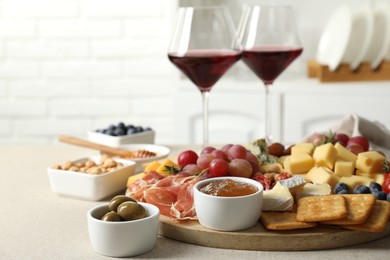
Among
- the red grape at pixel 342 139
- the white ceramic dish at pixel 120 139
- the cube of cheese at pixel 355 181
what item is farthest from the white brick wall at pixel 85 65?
the cube of cheese at pixel 355 181

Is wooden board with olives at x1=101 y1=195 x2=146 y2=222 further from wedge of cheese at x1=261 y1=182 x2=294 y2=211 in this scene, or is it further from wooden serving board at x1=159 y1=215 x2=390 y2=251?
wedge of cheese at x1=261 y1=182 x2=294 y2=211

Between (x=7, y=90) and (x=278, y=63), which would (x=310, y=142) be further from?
(x=7, y=90)

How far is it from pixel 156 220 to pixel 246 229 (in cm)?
15

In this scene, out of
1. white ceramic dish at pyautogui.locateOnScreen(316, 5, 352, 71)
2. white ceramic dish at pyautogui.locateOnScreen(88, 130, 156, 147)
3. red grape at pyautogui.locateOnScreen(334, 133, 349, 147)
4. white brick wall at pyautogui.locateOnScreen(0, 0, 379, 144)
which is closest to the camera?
red grape at pyautogui.locateOnScreen(334, 133, 349, 147)

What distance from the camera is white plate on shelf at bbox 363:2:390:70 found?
2738 millimetres

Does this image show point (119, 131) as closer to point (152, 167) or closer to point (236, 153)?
point (152, 167)

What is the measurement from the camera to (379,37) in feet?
9.12

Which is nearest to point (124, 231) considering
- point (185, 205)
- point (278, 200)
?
point (185, 205)

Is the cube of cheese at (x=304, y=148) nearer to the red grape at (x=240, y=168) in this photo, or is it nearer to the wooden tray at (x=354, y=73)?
the red grape at (x=240, y=168)

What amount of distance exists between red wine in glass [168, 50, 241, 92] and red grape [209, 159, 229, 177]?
10.4 inches

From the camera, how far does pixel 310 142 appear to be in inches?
62.0

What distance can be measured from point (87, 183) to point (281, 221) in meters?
0.41

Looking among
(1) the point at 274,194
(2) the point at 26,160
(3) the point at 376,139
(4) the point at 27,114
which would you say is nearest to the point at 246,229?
(1) the point at 274,194

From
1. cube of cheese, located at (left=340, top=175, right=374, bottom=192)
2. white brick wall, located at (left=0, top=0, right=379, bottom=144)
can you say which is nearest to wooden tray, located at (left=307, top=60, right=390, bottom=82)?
white brick wall, located at (left=0, top=0, right=379, bottom=144)
